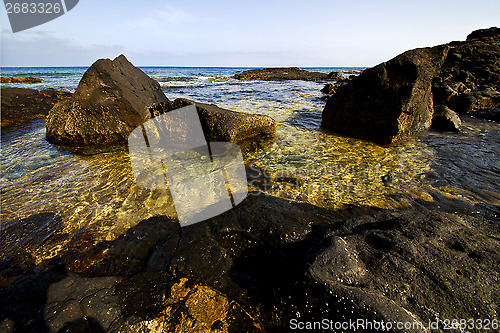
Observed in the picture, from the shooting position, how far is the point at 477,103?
9.48m

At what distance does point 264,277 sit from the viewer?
2.04 m

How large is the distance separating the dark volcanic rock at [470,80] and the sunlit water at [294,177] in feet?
14.7

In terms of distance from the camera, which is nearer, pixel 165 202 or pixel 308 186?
pixel 165 202

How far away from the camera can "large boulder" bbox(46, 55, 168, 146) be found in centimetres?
588

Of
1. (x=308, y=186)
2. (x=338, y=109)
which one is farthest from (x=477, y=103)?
(x=308, y=186)

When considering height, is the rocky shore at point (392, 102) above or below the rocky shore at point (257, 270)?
above

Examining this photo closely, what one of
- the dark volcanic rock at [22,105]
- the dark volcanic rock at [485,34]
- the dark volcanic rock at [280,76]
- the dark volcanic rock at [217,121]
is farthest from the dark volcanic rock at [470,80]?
the dark volcanic rock at [280,76]

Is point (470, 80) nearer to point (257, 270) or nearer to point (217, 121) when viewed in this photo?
point (217, 121)

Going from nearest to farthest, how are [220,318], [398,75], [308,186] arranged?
[220,318], [308,186], [398,75]

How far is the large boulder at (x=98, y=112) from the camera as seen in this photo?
19.3 ft

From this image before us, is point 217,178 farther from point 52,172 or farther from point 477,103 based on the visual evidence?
point 477,103

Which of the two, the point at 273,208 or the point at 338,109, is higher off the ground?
the point at 338,109

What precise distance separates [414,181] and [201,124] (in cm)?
465

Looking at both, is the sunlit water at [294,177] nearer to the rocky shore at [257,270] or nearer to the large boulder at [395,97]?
the rocky shore at [257,270]
